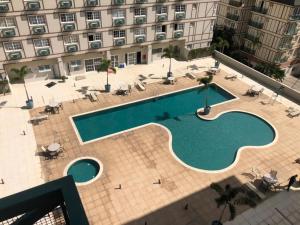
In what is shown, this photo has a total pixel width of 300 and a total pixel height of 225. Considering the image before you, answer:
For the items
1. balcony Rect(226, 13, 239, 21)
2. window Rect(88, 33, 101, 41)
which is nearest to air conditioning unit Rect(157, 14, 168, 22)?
window Rect(88, 33, 101, 41)

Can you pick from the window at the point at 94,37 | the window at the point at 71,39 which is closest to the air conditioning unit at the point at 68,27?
the window at the point at 71,39

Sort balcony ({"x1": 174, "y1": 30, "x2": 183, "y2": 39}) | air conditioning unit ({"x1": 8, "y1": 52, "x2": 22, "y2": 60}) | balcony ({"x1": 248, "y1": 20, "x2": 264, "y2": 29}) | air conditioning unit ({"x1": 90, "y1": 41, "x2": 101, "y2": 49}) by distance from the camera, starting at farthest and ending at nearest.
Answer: balcony ({"x1": 248, "y1": 20, "x2": 264, "y2": 29}) → balcony ({"x1": 174, "y1": 30, "x2": 183, "y2": 39}) → air conditioning unit ({"x1": 90, "y1": 41, "x2": 101, "y2": 49}) → air conditioning unit ({"x1": 8, "y1": 52, "x2": 22, "y2": 60})

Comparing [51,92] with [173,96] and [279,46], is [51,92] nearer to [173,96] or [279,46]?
[173,96]

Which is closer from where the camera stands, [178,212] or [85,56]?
[178,212]

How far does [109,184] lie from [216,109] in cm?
2010

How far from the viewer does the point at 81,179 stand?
28.5 m

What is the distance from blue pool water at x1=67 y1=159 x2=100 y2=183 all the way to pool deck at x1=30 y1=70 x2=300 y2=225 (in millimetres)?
828

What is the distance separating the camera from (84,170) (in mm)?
29578

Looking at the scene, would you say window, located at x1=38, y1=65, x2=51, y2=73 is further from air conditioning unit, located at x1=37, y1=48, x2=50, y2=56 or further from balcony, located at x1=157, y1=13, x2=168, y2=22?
balcony, located at x1=157, y1=13, x2=168, y2=22

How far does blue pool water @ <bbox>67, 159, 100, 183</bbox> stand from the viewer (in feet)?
94.2

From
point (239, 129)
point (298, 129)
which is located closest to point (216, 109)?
point (239, 129)

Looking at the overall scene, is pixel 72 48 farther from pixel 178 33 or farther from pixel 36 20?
pixel 178 33

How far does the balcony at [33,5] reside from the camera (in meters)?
37.2

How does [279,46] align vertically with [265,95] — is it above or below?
above
